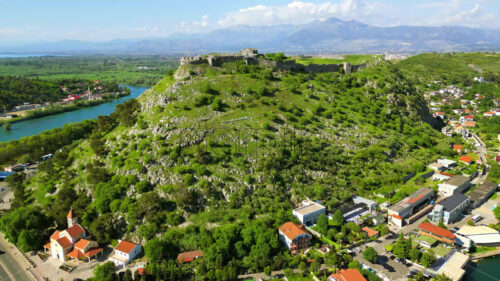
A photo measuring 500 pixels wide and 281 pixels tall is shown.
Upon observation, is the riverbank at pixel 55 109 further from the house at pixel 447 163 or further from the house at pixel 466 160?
the house at pixel 466 160

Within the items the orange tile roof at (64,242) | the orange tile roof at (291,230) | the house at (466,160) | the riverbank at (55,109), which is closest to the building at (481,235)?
the orange tile roof at (291,230)

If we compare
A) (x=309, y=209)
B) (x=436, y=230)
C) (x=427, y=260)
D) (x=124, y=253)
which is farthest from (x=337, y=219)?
(x=124, y=253)

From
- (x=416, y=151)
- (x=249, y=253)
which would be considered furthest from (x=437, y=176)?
(x=249, y=253)

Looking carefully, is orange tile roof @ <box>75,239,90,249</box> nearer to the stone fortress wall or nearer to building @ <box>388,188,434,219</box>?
building @ <box>388,188,434,219</box>

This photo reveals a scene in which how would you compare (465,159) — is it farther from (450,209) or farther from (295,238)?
(295,238)

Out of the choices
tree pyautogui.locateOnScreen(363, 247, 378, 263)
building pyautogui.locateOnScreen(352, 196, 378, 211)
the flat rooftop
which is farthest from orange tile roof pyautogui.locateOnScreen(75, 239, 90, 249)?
building pyautogui.locateOnScreen(352, 196, 378, 211)
